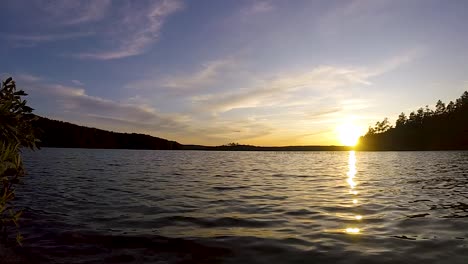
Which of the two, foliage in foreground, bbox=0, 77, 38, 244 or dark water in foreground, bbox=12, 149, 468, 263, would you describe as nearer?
foliage in foreground, bbox=0, 77, 38, 244

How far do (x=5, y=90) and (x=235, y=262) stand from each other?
7.96 metres

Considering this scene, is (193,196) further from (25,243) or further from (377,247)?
(377,247)

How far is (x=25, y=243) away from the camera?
1271 centimetres

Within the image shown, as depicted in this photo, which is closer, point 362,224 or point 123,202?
point 362,224

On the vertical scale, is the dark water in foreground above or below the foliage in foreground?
below

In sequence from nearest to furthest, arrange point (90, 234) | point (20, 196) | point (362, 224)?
point (90, 234) < point (362, 224) < point (20, 196)

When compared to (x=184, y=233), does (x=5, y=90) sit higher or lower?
higher

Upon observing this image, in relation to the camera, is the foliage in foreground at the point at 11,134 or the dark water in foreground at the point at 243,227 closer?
the foliage in foreground at the point at 11,134

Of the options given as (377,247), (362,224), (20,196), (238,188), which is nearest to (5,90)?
(377,247)

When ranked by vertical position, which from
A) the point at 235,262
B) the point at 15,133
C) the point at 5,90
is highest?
the point at 5,90

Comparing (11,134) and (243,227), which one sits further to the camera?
(243,227)

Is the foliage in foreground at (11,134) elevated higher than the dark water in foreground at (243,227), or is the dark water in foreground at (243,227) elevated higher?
the foliage in foreground at (11,134)

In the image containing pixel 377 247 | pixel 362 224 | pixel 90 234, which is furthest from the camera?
pixel 362 224

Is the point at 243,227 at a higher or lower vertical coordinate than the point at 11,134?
lower
